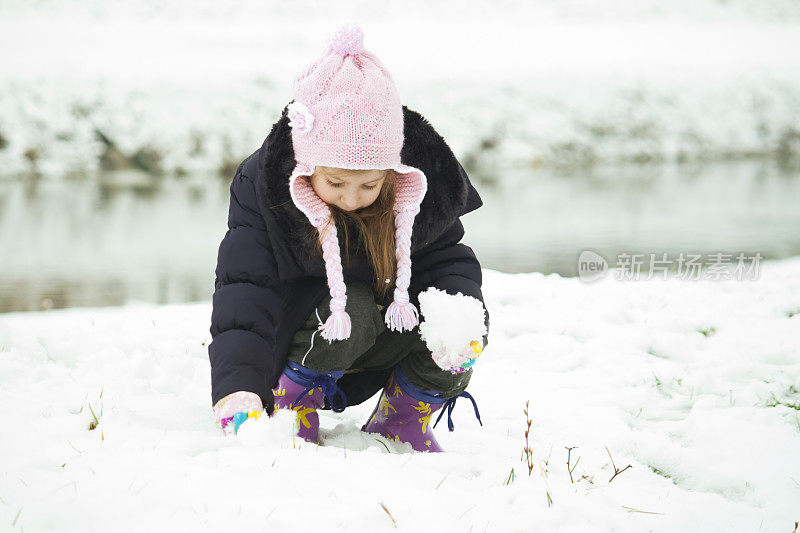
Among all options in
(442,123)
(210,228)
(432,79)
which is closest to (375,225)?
(210,228)

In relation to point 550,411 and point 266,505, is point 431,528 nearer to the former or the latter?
point 266,505

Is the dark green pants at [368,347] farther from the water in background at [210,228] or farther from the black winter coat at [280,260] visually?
the water in background at [210,228]

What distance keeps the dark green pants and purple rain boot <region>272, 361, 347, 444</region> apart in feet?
0.13

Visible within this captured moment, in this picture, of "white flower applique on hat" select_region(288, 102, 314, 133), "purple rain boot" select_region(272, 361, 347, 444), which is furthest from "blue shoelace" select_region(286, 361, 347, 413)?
"white flower applique on hat" select_region(288, 102, 314, 133)

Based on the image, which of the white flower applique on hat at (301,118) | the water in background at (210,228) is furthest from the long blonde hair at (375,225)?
the water in background at (210,228)

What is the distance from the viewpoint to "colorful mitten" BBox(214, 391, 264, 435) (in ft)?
6.10

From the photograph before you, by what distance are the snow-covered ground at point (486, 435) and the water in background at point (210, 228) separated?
2049 millimetres

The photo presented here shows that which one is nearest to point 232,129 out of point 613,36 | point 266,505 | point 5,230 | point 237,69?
point 237,69

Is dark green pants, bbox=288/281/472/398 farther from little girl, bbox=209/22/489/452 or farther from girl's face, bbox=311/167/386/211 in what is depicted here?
girl's face, bbox=311/167/386/211

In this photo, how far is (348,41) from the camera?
1979 mm

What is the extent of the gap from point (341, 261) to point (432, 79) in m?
14.2

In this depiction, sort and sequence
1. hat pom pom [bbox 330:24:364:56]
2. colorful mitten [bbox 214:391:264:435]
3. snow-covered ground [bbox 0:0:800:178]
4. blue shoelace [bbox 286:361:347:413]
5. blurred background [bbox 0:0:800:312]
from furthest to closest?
snow-covered ground [bbox 0:0:800:178]
blurred background [bbox 0:0:800:312]
blue shoelace [bbox 286:361:347:413]
hat pom pom [bbox 330:24:364:56]
colorful mitten [bbox 214:391:264:435]

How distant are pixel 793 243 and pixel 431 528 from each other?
280 inches

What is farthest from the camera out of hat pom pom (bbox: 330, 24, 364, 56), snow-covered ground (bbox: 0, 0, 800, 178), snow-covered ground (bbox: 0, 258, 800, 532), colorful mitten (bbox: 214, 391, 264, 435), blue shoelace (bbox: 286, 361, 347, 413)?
snow-covered ground (bbox: 0, 0, 800, 178)
